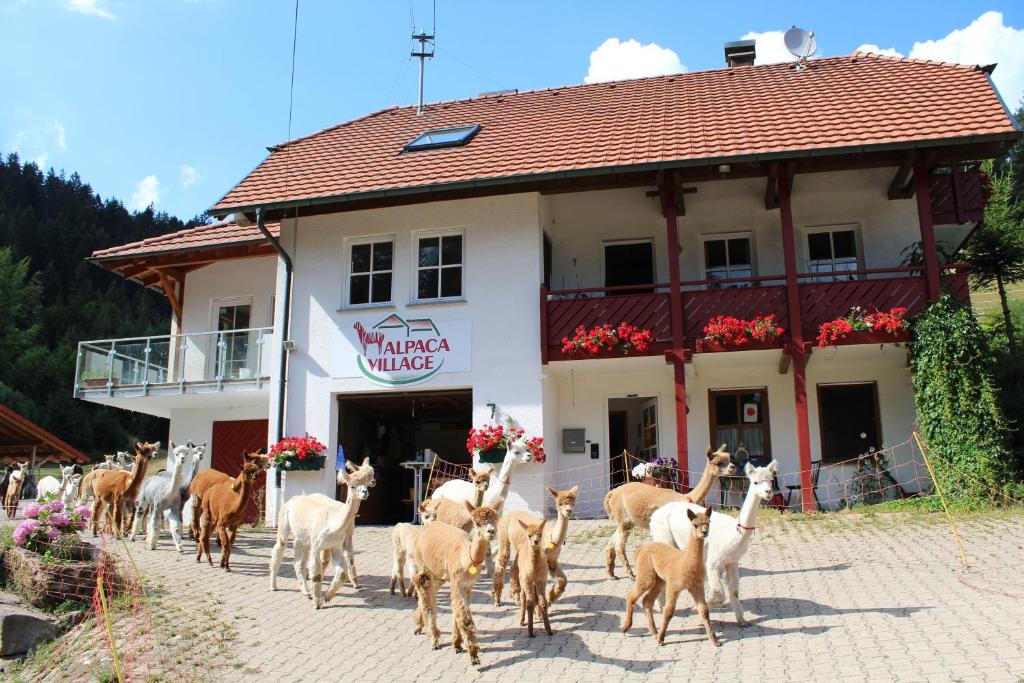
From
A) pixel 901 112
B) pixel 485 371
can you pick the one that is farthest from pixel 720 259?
pixel 485 371

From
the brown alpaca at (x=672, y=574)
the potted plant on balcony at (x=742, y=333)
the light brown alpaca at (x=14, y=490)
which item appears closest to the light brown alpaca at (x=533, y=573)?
the brown alpaca at (x=672, y=574)

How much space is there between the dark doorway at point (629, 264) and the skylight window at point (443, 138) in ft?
12.7

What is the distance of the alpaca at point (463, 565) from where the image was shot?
7324 millimetres

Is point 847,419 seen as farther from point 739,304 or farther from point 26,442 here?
point 26,442

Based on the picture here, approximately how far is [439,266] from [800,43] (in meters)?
10.2

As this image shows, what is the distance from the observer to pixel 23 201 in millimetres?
62219

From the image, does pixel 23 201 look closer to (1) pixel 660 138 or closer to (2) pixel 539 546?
(1) pixel 660 138

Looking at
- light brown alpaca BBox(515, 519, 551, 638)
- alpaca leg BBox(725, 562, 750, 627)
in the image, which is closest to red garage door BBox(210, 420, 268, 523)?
light brown alpaca BBox(515, 519, 551, 638)

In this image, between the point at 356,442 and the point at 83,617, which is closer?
the point at 83,617

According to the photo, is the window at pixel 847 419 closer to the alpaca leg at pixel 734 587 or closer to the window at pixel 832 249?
the window at pixel 832 249

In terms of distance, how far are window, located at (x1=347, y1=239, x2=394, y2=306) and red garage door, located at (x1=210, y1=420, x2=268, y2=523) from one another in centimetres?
457

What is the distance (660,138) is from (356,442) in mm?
8689

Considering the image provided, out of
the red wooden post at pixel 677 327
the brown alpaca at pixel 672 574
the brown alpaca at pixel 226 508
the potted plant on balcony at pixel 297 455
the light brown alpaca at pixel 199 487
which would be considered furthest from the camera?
the potted plant on balcony at pixel 297 455

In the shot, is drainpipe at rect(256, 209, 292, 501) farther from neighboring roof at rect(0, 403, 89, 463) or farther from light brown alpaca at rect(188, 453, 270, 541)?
neighboring roof at rect(0, 403, 89, 463)
